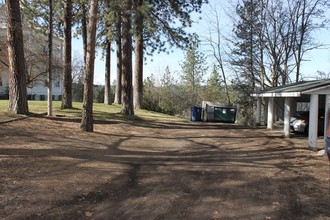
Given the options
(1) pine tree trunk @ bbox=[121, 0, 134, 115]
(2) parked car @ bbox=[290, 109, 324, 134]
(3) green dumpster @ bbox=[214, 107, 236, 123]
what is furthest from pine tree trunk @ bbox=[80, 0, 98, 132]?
(3) green dumpster @ bbox=[214, 107, 236, 123]

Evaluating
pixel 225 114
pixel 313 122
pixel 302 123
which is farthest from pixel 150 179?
pixel 225 114

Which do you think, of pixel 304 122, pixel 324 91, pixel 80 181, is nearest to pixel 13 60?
pixel 80 181

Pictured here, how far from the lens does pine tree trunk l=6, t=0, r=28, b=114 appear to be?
14523 mm

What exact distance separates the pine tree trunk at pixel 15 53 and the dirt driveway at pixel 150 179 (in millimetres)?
1936

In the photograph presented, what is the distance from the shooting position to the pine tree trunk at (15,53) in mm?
14523

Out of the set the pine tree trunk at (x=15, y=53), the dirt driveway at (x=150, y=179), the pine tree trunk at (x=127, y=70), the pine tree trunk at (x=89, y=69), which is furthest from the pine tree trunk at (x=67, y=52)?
the dirt driveway at (x=150, y=179)

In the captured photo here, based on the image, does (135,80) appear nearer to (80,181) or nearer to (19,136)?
(19,136)

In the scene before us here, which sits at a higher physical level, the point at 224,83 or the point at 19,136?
the point at 224,83

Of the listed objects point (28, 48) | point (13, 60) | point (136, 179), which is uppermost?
point (28, 48)

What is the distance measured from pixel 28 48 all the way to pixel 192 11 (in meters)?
11.4

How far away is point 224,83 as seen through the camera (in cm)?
4144

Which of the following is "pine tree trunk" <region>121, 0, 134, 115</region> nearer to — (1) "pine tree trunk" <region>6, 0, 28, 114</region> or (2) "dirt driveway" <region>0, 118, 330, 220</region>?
(1) "pine tree trunk" <region>6, 0, 28, 114</region>

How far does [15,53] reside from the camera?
1465 cm

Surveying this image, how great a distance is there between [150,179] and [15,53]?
9.71 meters
